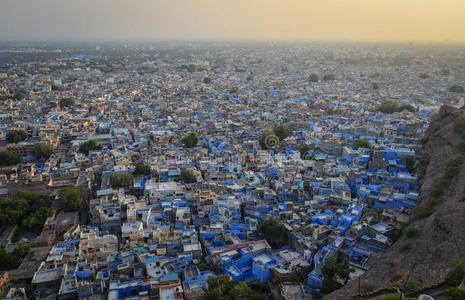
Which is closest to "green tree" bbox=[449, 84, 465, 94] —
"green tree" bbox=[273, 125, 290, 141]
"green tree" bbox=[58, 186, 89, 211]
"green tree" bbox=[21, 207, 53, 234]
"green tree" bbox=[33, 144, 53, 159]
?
"green tree" bbox=[273, 125, 290, 141]

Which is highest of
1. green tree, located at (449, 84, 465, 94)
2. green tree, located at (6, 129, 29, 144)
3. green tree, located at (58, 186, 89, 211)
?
green tree, located at (449, 84, 465, 94)

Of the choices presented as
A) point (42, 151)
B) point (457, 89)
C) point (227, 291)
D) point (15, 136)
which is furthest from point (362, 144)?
point (457, 89)

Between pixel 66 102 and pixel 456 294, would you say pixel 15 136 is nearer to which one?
pixel 66 102

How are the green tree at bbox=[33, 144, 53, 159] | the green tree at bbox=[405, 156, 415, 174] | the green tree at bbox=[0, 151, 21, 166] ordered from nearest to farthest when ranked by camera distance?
the green tree at bbox=[405, 156, 415, 174], the green tree at bbox=[0, 151, 21, 166], the green tree at bbox=[33, 144, 53, 159]

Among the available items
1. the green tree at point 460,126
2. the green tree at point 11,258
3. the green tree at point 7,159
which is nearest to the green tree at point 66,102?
the green tree at point 7,159

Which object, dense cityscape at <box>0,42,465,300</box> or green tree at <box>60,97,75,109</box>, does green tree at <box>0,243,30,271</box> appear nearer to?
dense cityscape at <box>0,42,465,300</box>

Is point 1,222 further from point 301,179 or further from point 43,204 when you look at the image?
point 301,179

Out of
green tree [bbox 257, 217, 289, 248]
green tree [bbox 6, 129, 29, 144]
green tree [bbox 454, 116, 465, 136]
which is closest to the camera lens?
green tree [bbox 257, 217, 289, 248]
